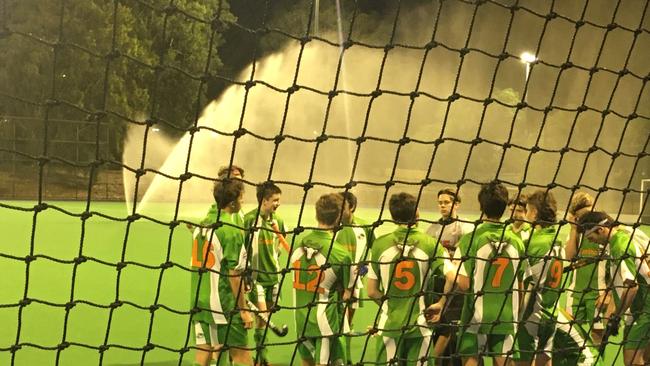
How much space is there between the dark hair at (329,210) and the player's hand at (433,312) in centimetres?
82

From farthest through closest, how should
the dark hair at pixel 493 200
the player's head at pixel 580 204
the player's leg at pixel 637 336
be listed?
the player's head at pixel 580 204, the player's leg at pixel 637 336, the dark hair at pixel 493 200

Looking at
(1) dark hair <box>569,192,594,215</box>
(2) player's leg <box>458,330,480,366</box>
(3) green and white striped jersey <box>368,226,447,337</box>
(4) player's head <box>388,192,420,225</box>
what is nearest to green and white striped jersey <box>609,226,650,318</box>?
(1) dark hair <box>569,192,594,215</box>

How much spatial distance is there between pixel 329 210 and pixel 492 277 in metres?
1.13

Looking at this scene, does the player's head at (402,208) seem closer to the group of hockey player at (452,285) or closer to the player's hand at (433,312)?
the group of hockey player at (452,285)

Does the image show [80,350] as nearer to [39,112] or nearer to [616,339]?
[616,339]

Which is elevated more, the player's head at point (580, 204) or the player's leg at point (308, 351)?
the player's head at point (580, 204)

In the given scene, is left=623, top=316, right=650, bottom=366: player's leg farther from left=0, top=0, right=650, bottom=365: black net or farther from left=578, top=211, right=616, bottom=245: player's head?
left=578, top=211, right=616, bottom=245: player's head

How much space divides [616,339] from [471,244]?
3528 mm

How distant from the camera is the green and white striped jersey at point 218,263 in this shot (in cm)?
470

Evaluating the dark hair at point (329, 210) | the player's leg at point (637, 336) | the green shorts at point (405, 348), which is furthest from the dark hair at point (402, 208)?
the player's leg at point (637, 336)

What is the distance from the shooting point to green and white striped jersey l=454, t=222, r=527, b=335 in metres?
4.39

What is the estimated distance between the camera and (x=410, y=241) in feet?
14.7

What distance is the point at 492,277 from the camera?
14.6ft

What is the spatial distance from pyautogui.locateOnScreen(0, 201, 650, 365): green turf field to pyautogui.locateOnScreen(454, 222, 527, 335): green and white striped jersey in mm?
743
